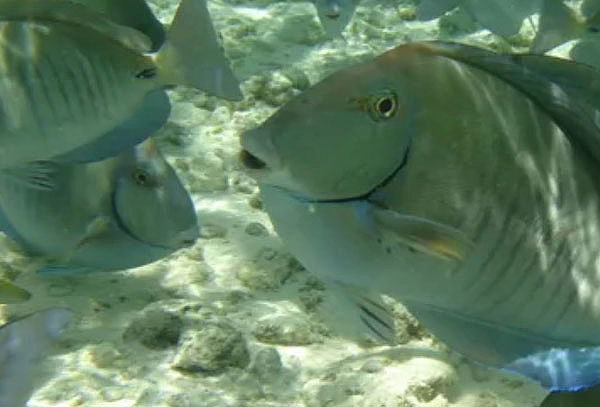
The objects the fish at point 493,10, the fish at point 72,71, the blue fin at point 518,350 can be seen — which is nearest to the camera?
the blue fin at point 518,350

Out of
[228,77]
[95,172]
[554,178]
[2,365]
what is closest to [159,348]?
[95,172]

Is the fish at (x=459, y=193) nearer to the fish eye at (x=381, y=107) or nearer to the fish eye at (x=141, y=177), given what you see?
the fish eye at (x=381, y=107)

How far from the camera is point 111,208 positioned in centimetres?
312

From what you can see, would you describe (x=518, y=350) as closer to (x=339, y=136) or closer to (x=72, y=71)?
(x=339, y=136)

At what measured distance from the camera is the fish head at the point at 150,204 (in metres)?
3.09

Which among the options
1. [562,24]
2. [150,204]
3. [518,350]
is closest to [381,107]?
[518,350]

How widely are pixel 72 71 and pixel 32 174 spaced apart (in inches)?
19.2

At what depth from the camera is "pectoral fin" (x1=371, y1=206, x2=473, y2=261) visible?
4.59ft

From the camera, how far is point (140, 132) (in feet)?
9.45

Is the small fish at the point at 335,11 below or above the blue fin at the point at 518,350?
below

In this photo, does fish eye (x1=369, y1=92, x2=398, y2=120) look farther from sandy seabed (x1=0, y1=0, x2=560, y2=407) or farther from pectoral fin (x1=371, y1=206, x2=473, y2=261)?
sandy seabed (x1=0, y1=0, x2=560, y2=407)

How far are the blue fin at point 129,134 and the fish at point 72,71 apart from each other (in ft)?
0.05

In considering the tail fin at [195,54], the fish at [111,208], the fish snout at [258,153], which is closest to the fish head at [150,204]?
the fish at [111,208]

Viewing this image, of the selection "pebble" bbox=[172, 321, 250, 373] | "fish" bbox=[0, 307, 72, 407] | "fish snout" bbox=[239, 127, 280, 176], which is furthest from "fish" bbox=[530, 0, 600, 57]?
"fish" bbox=[0, 307, 72, 407]
